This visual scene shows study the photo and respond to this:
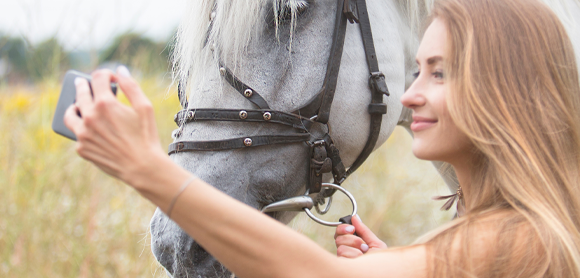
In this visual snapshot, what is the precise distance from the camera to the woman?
2.32 ft

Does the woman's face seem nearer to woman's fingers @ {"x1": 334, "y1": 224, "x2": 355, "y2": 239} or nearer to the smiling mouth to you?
the smiling mouth

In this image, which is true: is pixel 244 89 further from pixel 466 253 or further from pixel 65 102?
pixel 466 253

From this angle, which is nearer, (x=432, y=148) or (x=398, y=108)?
(x=432, y=148)

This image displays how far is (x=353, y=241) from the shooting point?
4.01 ft

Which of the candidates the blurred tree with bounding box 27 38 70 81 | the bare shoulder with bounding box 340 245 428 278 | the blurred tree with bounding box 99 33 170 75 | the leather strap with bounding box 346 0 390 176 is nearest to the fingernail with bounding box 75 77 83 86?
the bare shoulder with bounding box 340 245 428 278

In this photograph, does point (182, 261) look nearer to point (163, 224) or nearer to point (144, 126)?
point (163, 224)

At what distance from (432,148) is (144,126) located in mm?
671

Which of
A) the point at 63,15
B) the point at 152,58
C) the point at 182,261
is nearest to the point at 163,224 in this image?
the point at 182,261

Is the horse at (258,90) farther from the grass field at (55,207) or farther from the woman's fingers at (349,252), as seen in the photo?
the grass field at (55,207)

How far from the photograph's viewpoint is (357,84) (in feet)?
5.41

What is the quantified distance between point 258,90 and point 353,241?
1.94ft

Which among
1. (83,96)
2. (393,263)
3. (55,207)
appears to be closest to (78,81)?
(83,96)

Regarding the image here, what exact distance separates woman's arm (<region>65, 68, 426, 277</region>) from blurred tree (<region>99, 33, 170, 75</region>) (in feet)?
7.76

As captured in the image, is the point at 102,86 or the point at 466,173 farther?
the point at 466,173
